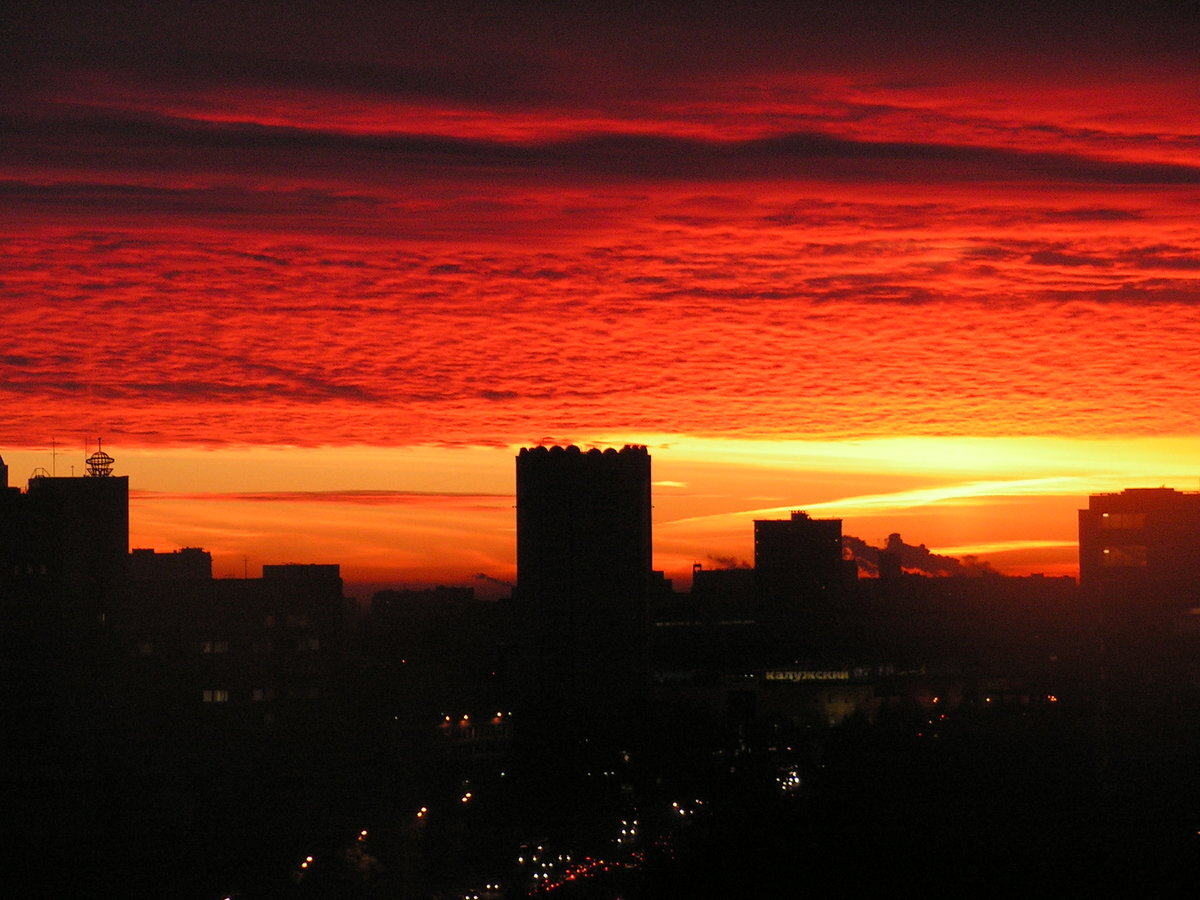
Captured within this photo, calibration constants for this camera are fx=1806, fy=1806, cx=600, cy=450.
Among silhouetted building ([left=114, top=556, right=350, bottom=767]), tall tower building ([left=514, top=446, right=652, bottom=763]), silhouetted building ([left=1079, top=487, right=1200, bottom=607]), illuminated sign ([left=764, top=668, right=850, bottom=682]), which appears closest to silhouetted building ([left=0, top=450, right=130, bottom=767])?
silhouetted building ([left=114, top=556, right=350, bottom=767])

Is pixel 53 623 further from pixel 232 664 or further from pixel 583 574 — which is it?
pixel 583 574

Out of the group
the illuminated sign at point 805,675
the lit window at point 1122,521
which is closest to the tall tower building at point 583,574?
the illuminated sign at point 805,675

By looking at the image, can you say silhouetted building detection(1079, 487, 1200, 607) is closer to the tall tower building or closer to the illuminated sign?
the tall tower building

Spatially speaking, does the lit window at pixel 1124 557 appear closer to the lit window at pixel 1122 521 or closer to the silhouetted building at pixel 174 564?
the lit window at pixel 1122 521

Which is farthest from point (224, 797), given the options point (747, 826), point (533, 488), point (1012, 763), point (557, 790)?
point (533, 488)

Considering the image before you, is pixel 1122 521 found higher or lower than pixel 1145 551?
higher

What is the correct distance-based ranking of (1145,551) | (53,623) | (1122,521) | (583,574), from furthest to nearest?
(583,574) < (53,623) < (1122,521) < (1145,551)

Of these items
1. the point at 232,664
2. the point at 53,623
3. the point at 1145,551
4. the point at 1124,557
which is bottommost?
the point at 232,664

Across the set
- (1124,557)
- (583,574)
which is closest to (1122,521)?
(1124,557)
